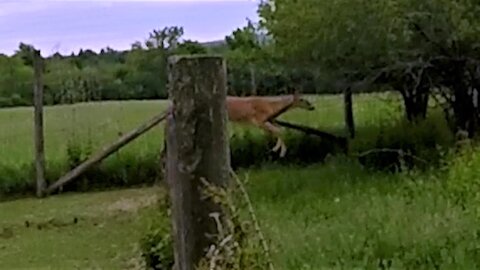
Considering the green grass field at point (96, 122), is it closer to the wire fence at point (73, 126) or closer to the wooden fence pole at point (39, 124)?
the wire fence at point (73, 126)

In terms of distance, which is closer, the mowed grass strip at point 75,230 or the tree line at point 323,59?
the mowed grass strip at point 75,230

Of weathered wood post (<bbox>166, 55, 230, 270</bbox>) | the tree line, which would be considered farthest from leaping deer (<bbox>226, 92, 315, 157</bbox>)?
weathered wood post (<bbox>166, 55, 230, 270</bbox>)

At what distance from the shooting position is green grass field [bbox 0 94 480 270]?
5.91 metres

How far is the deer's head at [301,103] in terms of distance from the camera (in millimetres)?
13195

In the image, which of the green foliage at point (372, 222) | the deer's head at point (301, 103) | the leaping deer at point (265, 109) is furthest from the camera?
the deer's head at point (301, 103)

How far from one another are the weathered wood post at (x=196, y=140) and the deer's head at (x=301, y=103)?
10.8m

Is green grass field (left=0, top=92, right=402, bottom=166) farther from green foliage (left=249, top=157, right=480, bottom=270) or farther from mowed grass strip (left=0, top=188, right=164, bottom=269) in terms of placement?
green foliage (left=249, top=157, right=480, bottom=270)

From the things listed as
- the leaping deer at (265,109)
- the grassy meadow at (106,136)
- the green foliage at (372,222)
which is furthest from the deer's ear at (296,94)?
the green foliage at (372,222)

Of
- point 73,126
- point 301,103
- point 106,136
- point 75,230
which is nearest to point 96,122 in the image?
point 106,136

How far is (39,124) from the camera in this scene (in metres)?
13.5

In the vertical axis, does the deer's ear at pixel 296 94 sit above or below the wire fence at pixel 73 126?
above

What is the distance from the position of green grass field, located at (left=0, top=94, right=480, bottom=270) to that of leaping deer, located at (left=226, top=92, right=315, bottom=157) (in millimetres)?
444

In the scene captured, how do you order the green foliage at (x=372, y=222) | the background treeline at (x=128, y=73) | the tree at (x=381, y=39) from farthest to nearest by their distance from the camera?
the background treeline at (x=128, y=73), the tree at (x=381, y=39), the green foliage at (x=372, y=222)

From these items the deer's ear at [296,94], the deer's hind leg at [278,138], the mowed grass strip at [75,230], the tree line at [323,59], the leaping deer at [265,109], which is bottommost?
the mowed grass strip at [75,230]
